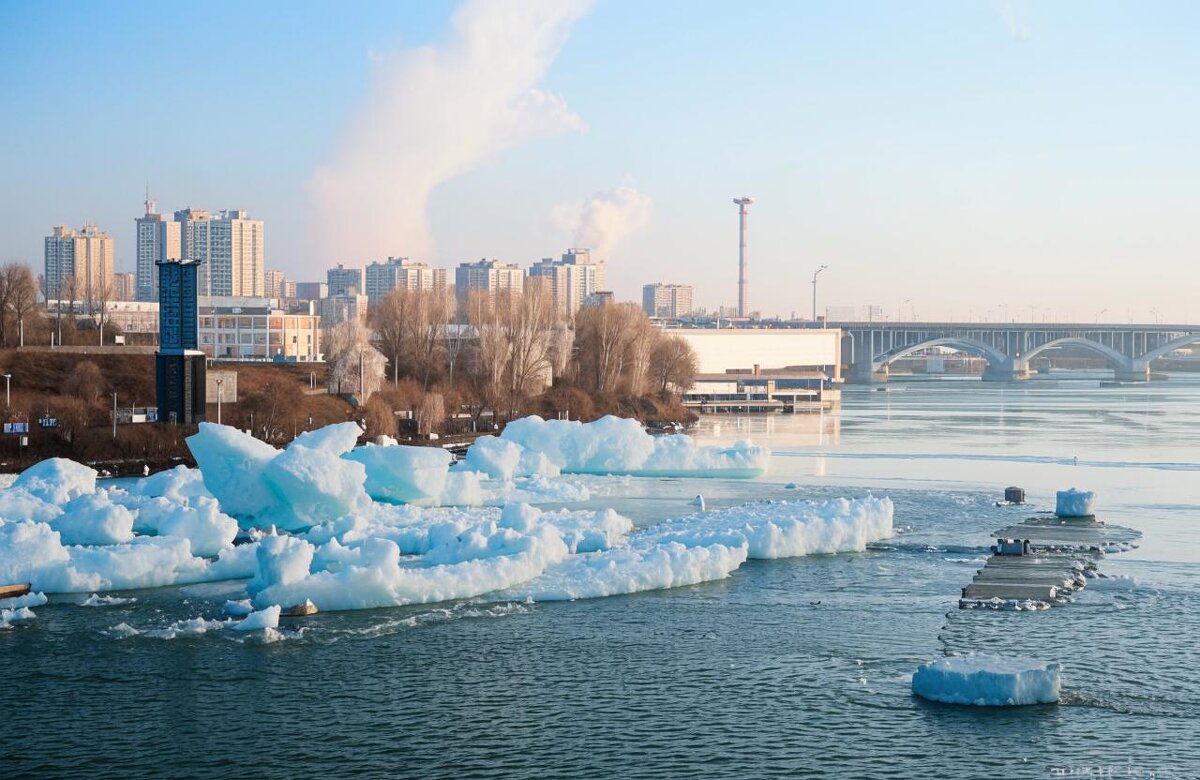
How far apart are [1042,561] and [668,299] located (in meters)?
106

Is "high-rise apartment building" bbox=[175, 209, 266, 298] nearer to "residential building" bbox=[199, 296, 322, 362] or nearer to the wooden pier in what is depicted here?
"residential building" bbox=[199, 296, 322, 362]

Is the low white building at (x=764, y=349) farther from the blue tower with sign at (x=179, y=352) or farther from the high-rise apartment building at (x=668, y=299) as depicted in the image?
the high-rise apartment building at (x=668, y=299)

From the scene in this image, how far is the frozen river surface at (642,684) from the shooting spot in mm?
7133

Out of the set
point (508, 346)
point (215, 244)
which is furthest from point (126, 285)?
point (508, 346)

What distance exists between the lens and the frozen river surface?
23.4 ft

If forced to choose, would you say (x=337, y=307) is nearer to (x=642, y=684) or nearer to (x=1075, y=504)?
(x=1075, y=504)

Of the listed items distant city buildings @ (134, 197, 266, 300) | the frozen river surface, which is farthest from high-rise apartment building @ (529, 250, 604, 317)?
the frozen river surface

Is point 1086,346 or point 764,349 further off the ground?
point 1086,346

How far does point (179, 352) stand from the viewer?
22.5 meters

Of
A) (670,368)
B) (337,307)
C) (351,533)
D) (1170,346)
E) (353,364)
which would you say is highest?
(337,307)

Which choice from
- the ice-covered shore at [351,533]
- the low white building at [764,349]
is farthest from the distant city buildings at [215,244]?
the ice-covered shore at [351,533]

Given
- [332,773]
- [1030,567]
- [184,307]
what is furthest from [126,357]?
[332,773]

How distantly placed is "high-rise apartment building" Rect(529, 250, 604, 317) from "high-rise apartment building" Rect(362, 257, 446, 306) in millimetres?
9697

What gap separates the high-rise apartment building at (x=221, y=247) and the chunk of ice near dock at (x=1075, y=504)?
6273cm
